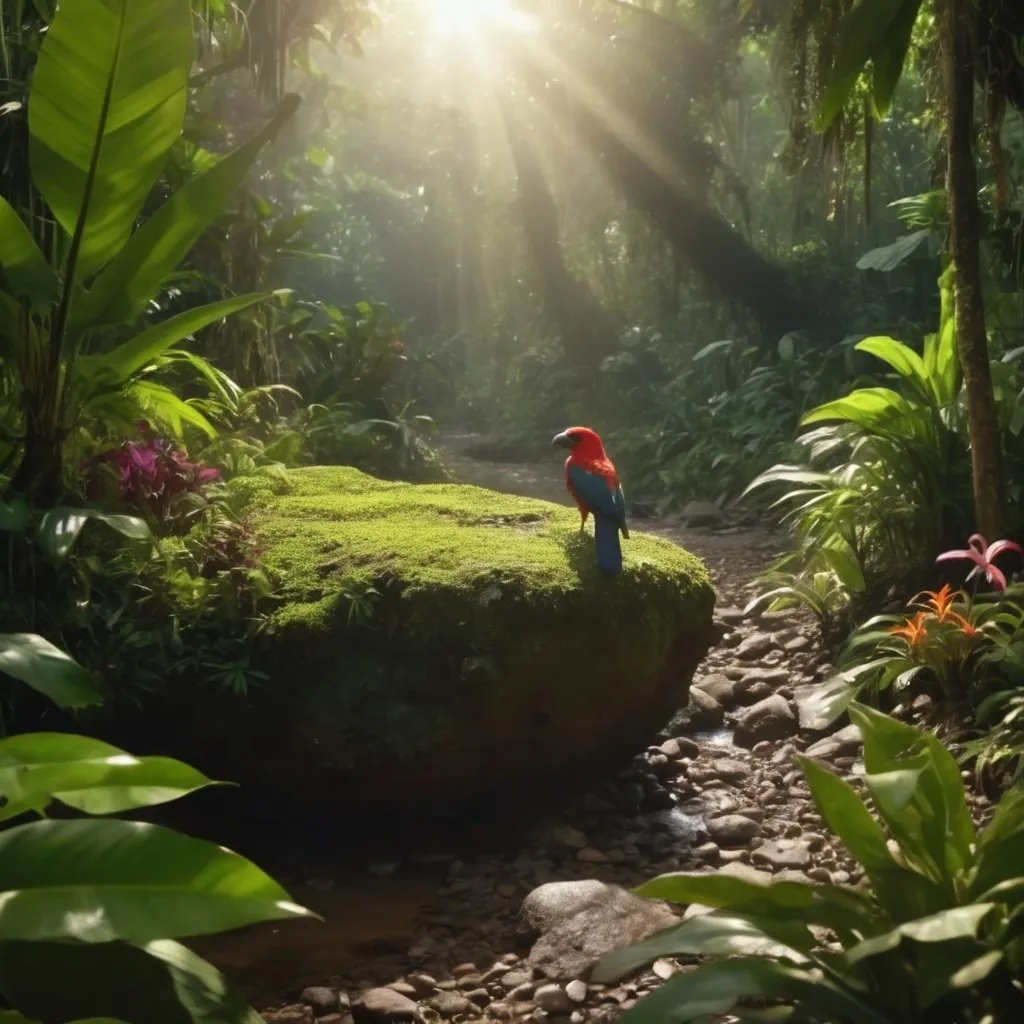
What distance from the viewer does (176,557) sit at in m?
3.62

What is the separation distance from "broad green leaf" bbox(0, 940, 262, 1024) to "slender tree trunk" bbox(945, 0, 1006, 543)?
11.3ft

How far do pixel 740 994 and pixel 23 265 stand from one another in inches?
98.0

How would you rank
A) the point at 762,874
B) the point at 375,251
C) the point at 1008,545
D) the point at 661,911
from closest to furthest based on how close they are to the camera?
the point at 661,911
the point at 762,874
the point at 1008,545
the point at 375,251

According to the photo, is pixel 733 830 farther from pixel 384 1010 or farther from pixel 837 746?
pixel 384 1010

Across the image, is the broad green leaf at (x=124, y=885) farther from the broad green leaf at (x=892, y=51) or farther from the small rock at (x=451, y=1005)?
the broad green leaf at (x=892, y=51)

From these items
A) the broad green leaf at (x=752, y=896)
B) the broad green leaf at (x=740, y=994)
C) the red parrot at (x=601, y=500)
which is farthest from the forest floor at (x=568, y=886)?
the red parrot at (x=601, y=500)

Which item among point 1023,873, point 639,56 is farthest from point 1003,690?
point 639,56

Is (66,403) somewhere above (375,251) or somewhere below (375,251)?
below

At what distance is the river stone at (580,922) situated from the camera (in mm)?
→ 2689

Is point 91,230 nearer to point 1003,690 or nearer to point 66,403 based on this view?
point 66,403

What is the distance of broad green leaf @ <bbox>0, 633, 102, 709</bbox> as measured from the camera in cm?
212

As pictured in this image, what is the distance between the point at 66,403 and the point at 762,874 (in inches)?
95.6

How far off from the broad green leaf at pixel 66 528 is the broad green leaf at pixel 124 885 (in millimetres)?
1382

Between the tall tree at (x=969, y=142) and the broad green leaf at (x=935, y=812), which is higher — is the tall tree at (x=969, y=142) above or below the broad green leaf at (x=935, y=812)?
above
